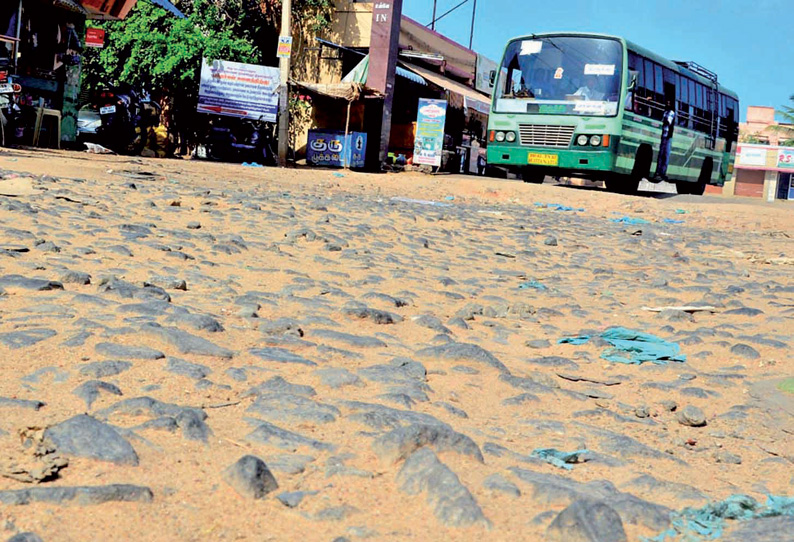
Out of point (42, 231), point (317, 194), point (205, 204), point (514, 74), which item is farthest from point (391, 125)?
point (42, 231)

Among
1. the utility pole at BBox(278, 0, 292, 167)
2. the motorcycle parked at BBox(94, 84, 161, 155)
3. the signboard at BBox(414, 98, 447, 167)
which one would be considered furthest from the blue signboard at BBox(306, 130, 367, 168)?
the motorcycle parked at BBox(94, 84, 161, 155)

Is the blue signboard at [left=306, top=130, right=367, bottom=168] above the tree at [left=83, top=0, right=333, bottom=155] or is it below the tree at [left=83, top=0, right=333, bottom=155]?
below

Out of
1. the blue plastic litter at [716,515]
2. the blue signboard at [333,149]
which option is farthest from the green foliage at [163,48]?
the blue plastic litter at [716,515]

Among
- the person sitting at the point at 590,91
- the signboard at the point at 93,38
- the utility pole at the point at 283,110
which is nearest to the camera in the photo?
the person sitting at the point at 590,91

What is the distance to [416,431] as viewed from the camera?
2.12m

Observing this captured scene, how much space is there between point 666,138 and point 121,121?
11943 millimetres

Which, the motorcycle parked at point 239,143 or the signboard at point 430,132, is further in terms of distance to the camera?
the signboard at point 430,132

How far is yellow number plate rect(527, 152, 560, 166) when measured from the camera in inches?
659

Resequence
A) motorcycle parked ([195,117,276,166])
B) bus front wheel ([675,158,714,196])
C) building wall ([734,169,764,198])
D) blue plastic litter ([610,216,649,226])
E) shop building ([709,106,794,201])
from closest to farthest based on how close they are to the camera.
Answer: blue plastic litter ([610,216,649,226]) < bus front wheel ([675,158,714,196]) < motorcycle parked ([195,117,276,166]) < shop building ([709,106,794,201]) < building wall ([734,169,764,198])

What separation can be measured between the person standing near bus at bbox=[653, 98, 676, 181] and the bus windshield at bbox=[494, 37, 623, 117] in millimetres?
2400

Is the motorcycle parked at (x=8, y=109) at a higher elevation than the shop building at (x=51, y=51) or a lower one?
lower

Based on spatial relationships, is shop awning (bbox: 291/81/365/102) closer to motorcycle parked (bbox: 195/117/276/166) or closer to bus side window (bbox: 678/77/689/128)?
motorcycle parked (bbox: 195/117/276/166)

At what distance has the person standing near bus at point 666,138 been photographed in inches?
711

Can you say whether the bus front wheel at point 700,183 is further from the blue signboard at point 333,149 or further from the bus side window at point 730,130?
the blue signboard at point 333,149
